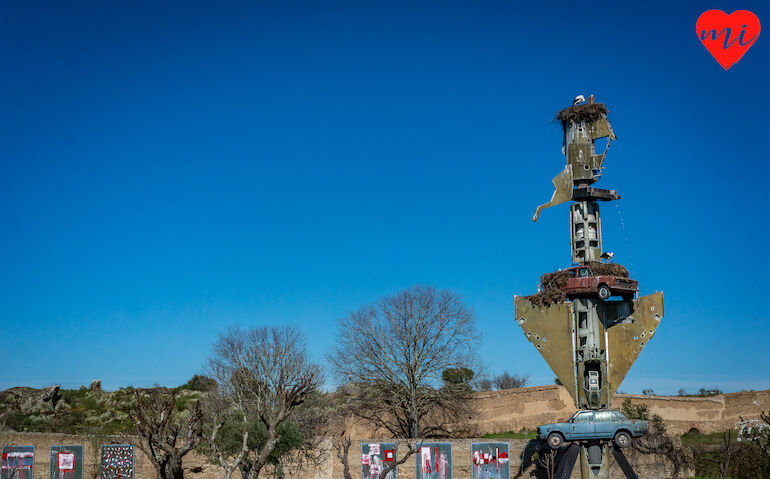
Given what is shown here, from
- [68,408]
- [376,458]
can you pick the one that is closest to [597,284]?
[376,458]

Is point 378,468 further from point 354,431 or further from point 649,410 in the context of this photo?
point 649,410

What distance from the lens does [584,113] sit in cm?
3228

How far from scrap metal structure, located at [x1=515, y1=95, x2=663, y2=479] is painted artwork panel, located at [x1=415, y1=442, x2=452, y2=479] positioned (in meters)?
8.38

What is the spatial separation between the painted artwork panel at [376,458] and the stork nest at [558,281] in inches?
467

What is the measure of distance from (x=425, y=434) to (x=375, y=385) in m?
4.46

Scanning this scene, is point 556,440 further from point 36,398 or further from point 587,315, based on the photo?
point 36,398

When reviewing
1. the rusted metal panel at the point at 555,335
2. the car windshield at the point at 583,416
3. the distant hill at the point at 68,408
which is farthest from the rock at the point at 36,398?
the car windshield at the point at 583,416

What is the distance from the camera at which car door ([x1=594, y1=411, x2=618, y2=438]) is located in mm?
29297

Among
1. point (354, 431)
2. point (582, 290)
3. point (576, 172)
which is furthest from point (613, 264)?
point (354, 431)

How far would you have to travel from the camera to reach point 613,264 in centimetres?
3169

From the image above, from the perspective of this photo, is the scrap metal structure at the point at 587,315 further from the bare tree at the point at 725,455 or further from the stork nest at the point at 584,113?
the bare tree at the point at 725,455

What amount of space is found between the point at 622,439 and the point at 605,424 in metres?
0.88

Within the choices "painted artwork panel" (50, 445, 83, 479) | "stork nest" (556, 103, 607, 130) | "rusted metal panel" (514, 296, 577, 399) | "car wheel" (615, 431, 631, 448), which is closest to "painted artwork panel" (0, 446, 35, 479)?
"painted artwork panel" (50, 445, 83, 479)

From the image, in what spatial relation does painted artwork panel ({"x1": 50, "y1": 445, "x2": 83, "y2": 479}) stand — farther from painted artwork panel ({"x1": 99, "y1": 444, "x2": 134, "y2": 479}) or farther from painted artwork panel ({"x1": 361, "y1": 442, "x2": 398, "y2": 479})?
painted artwork panel ({"x1": 361, "y1": 442, "x2": 398, "y2": 479})
